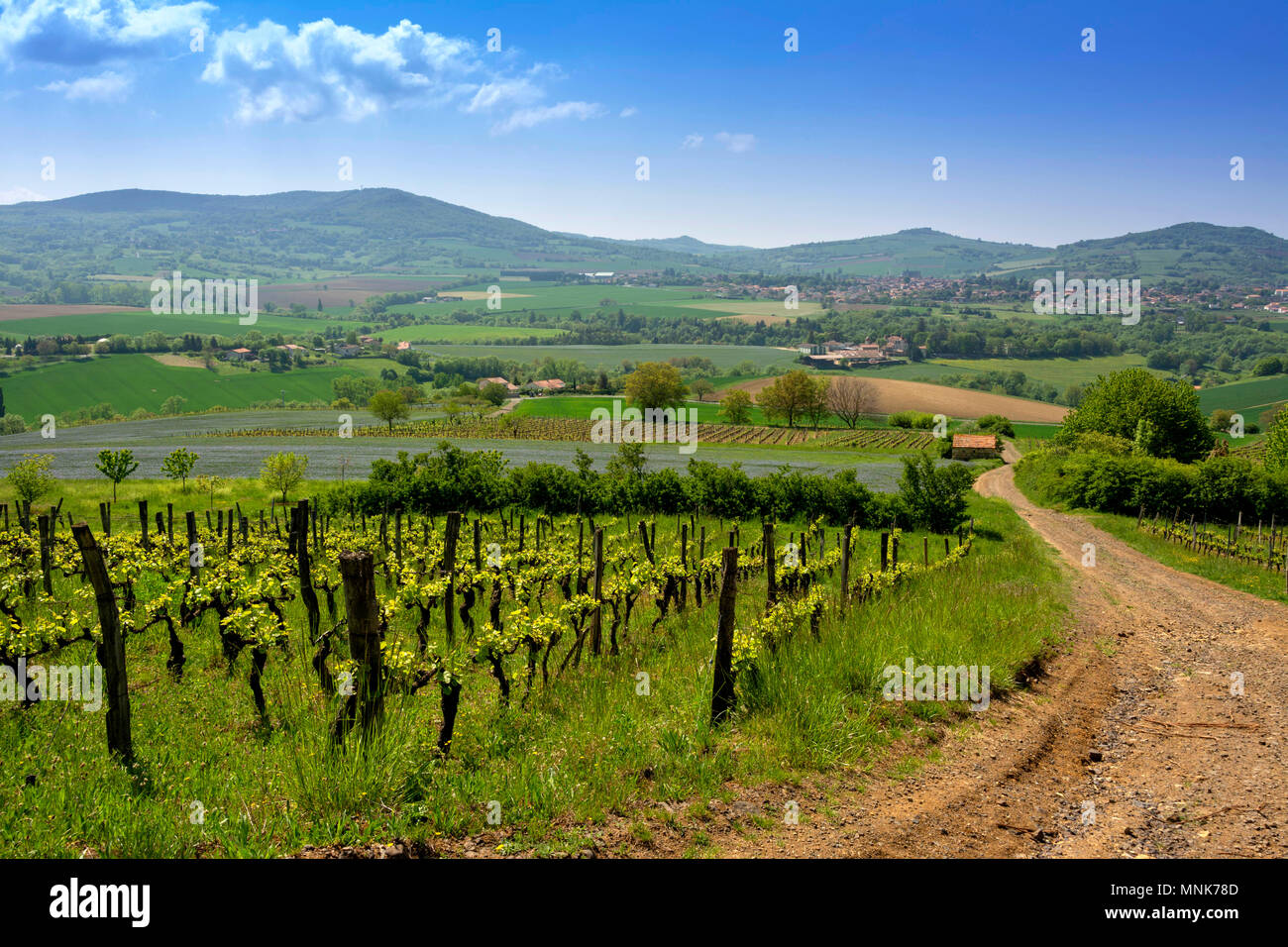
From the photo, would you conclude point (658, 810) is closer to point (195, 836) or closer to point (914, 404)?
point (195, 836)

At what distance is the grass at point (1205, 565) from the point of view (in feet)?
65.4

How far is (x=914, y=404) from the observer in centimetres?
10288

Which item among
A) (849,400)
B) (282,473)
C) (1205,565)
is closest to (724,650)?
(1205,565)

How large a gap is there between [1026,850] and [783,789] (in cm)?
191

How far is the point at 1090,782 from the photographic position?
23.6ft

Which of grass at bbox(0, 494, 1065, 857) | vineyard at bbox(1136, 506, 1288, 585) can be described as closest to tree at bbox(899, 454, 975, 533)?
vineyard at bbox(1136, 506, 1288, 585)

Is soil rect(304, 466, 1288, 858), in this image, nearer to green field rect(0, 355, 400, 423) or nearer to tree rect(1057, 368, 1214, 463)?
tree rect(1057, 368, 1214, 463)
